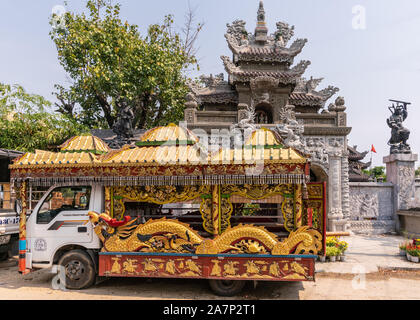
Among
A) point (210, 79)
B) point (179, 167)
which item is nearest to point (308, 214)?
point (179, 167)

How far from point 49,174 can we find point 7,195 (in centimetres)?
630

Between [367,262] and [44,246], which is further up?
[44,246]

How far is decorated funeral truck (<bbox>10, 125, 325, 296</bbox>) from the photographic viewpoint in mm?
5340

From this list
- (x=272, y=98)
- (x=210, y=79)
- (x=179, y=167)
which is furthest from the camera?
(x=210, y=79)

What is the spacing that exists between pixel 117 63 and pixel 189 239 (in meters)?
15.0

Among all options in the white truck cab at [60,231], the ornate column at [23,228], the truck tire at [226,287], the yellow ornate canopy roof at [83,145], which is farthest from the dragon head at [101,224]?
the truck tire at [226,287]

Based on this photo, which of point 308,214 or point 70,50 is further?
point 70,50

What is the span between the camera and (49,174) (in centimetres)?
592

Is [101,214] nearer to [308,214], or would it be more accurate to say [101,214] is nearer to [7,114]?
[308,214]

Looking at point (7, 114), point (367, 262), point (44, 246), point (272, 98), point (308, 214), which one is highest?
point (272, 98)

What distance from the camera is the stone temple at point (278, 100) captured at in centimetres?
1444

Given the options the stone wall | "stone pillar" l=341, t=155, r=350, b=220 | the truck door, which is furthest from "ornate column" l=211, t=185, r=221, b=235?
the stone wall

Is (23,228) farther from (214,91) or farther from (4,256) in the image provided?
(214,91)

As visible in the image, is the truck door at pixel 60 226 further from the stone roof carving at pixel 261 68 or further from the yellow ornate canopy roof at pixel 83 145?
the stone roof carving at pixel 261 68
